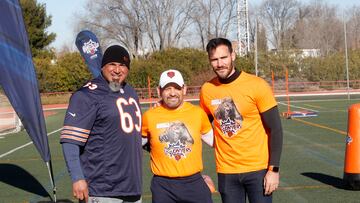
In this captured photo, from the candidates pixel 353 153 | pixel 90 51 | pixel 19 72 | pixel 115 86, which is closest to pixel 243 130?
pixel 115 86

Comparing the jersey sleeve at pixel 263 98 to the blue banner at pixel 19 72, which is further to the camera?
the blue banner at pixel 19 72

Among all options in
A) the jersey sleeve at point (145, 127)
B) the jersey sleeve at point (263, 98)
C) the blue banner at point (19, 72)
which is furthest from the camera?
the blue banner at point (19, 72)

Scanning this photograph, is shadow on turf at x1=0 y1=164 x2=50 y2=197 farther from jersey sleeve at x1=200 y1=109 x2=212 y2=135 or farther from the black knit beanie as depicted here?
the black knit beanie

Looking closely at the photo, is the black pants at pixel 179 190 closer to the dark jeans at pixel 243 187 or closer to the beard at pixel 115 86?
the dark jeans at pixel 243 187

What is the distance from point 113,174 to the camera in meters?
3.91

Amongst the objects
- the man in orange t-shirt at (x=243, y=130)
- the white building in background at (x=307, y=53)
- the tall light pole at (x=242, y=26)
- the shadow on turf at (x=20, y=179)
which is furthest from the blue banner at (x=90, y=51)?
the tall light pole at (x=242, y=26)

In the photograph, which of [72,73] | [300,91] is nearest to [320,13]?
[300,91]

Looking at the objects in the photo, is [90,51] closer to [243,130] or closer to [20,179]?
[20,179]

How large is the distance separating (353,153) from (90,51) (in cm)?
516

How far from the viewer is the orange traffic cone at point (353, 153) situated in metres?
7.32

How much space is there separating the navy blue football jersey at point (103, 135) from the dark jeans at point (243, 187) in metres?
0.78

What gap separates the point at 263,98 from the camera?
13.4 feet

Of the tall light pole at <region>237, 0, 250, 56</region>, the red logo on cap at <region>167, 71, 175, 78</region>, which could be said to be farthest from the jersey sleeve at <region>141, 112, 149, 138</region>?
the tall light pole at <region>237, 0, 250, 56</region>

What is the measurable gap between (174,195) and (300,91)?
3718 centimetres
